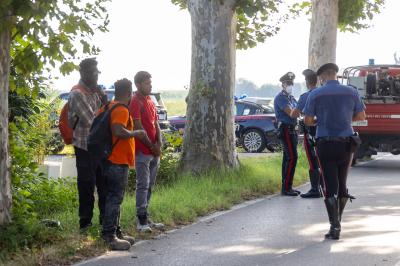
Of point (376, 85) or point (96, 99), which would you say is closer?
point (96, 99)

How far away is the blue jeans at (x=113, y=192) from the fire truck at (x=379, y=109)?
10574mm

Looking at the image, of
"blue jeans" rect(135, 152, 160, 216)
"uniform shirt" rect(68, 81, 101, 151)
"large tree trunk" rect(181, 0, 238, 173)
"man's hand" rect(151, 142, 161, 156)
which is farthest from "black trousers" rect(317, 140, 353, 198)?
"large tree trunk" rect(181, 0, 238, 173)

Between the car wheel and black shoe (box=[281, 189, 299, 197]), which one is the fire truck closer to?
black shoe (box=[281, 189, 299, 197])

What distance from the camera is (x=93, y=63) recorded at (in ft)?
29.1

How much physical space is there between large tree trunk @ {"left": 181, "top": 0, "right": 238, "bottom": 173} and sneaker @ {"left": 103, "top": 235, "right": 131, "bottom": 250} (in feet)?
20.0

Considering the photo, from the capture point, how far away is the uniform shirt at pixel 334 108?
9.34 metres

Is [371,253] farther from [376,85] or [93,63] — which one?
[376,85]

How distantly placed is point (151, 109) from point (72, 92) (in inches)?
37.7

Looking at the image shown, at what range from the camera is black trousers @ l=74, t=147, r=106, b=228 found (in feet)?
29.2

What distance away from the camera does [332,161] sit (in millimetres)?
9344

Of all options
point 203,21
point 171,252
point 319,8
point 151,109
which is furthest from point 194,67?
point 319,8

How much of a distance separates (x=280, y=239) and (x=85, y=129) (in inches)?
93.7

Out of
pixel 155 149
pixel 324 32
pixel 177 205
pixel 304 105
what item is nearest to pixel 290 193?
pixel 304 105

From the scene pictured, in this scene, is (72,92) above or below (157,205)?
above
